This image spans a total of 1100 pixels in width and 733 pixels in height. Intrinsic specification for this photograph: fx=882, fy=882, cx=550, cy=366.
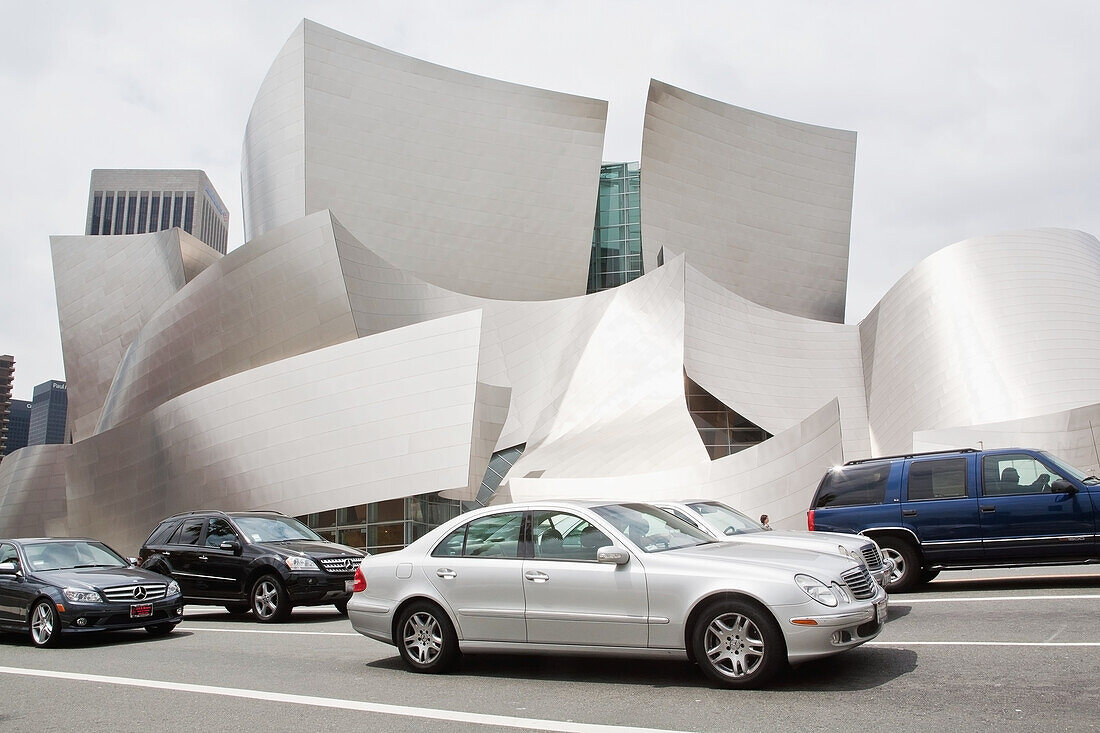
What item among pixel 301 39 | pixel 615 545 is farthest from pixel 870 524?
pixel 301 39

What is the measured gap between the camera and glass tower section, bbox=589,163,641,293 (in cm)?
4647

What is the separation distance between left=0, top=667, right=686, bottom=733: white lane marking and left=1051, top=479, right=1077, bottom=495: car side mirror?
6895 millimetres

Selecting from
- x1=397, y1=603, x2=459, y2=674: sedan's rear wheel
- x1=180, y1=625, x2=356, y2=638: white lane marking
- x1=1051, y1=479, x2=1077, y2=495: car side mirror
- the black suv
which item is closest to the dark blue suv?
x1=1051, y1=479, x2=1077, y2=495: car side mirror

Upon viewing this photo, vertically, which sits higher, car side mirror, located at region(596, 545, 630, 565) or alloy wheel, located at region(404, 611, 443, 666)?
car side mirror, located at region(596, 545, 630, 565)

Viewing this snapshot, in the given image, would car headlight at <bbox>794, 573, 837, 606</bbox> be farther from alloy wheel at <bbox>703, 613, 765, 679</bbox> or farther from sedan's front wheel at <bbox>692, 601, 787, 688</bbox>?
alloy wheel at <bbox>703, 613, 765, 679</bbox>

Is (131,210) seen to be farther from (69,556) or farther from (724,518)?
(724,518)

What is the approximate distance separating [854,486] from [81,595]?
29.2ft

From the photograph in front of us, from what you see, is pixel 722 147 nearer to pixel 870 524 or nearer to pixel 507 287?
pixel 507 287

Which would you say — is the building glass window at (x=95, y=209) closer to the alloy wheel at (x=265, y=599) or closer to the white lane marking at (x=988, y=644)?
the alloy wheel at (x=265, y=599)

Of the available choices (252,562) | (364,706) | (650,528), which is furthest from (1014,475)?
(252,562)

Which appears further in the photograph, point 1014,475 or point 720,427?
point 720,427

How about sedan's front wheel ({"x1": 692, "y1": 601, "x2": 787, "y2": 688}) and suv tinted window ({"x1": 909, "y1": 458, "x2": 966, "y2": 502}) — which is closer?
sedan's front wheel ({"x1": 692, "y1": 601, "x2": 787, "y2": 688})

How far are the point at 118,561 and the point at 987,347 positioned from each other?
1000 inches

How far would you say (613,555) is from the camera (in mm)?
5902
